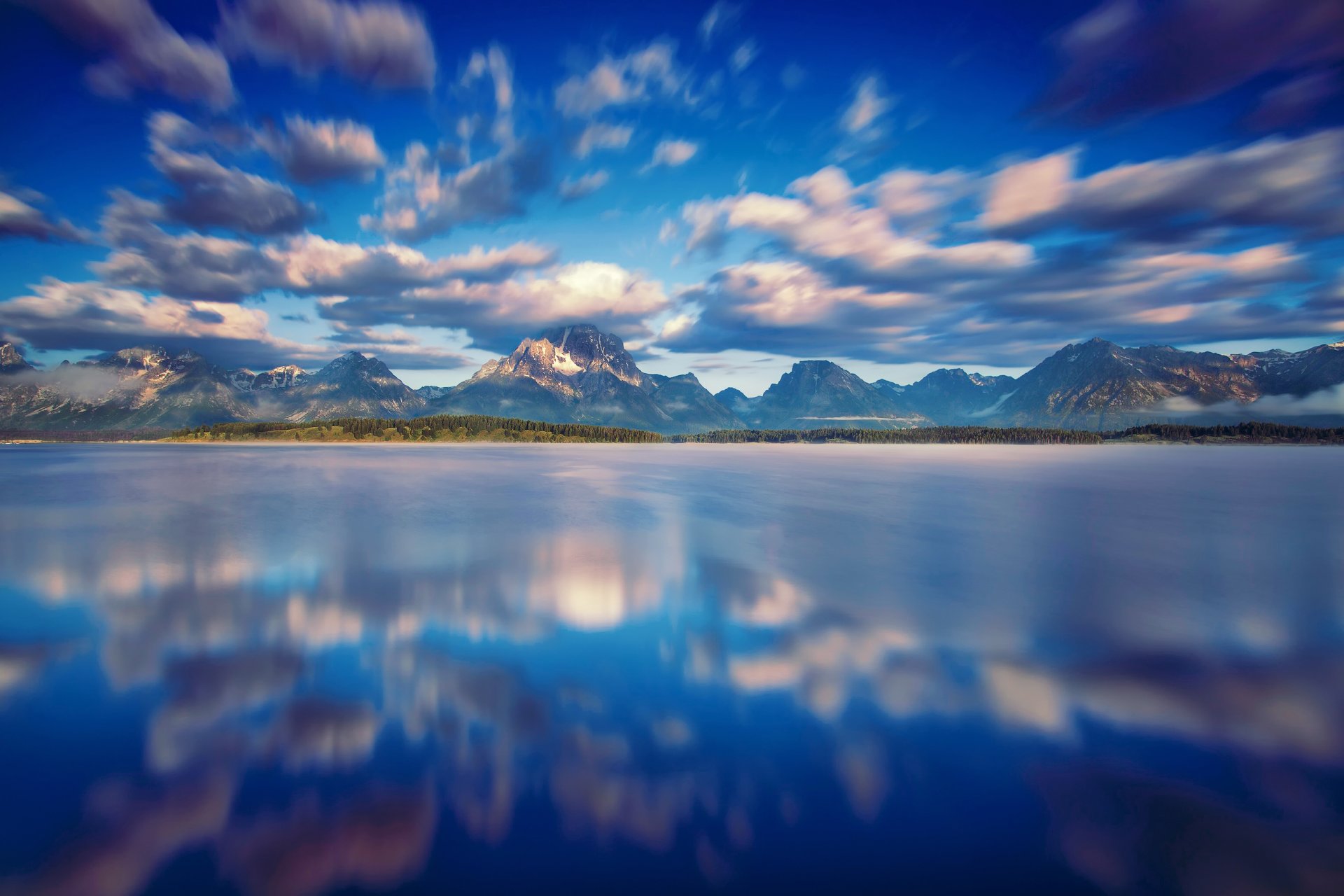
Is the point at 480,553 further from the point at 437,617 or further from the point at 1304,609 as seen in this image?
the point at 1304,609

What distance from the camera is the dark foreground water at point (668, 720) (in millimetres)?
7289

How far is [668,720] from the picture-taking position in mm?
11000

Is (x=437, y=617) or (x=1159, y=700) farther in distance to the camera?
(x=437, y=617)

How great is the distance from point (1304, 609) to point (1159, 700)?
1182 cm

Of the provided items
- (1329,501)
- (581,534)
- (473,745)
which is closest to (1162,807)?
(473,745)

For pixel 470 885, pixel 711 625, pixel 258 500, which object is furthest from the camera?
pixel 258 500

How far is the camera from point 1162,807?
809cm

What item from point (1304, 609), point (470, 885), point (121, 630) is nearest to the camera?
point (470, 885)

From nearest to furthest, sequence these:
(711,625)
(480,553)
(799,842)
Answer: (799,842) → (711,625) → (480,553)

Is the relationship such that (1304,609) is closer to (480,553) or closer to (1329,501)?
(480,553)

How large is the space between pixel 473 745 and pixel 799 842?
5609 millimetres

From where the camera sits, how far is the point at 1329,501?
4806 cm

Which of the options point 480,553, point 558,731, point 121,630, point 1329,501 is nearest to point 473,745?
point 558,731

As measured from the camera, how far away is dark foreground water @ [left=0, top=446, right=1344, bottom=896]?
729 centimetres
